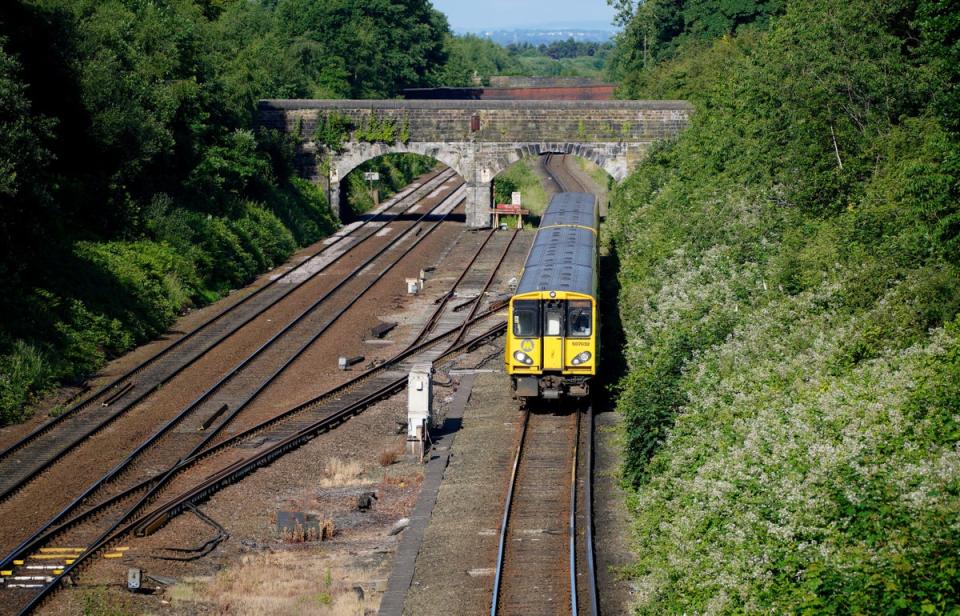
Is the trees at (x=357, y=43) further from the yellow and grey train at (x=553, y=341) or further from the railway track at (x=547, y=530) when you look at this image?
the railway track at (x=547, y=530)

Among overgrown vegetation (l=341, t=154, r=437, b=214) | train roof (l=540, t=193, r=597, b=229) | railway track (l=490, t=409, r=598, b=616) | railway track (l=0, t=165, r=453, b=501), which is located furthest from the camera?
overgrown vegetation (l=341, t=154, r=437, b=214)

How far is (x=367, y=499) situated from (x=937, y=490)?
9.57 m

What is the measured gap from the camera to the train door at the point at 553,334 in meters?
22.2

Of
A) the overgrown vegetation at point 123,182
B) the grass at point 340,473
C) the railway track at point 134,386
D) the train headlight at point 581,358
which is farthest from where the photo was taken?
the overgrown vegetation at point 123,182

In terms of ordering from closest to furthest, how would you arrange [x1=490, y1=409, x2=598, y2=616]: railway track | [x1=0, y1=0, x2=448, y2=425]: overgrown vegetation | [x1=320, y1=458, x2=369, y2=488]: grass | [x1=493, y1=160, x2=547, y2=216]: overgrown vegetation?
[x1=490, y1=409, x2=598, y2=616]: railway track → [x1=320, y1=458, x2=369, y2=488]: grass → [x1=0, y1=0, x2=448, y2=425]: overgrown vegetation → [x1=493, y1=160, x2=547, y2=216]: overgrown vegetation

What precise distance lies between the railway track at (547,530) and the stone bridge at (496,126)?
27.8 m

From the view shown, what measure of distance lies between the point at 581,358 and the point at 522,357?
1209mm

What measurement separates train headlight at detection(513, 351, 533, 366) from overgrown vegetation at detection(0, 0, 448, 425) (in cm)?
1060

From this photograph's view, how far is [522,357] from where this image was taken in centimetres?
2231

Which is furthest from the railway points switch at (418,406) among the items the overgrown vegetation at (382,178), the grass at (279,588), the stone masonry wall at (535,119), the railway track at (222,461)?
the overgrown vegetation at (382,178)

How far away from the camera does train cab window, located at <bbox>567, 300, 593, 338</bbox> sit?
22281 millimetres

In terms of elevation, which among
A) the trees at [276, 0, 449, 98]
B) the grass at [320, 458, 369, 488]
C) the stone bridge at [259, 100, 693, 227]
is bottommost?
the grass at [320, 458, 369, 488]

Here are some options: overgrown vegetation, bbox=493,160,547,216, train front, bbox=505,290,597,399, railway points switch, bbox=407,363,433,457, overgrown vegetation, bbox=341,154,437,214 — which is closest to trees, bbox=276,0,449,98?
overgrown vegetation, bbox=341,154,437,214

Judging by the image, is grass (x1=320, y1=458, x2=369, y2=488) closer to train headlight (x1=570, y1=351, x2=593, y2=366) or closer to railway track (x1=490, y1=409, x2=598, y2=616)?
railway track (x1=490, y1=409, x2=598, y2=616)
